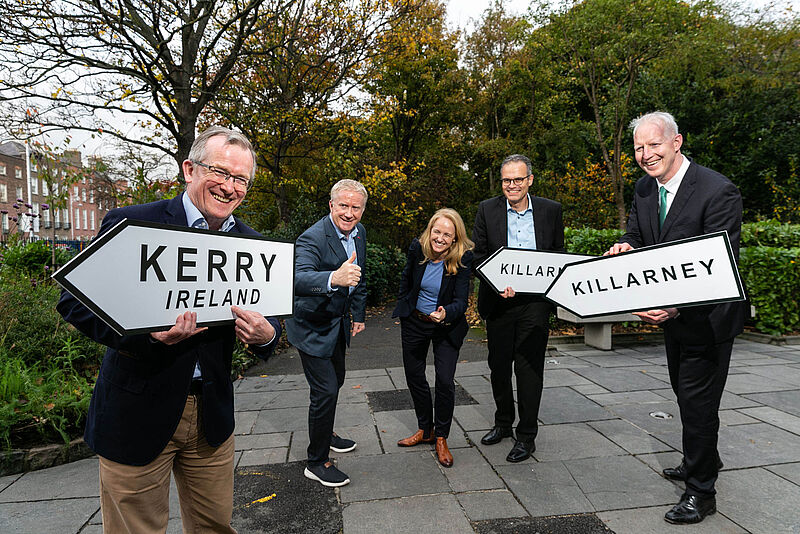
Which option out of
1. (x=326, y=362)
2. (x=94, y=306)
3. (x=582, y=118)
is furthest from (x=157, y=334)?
(x=582, y=118)

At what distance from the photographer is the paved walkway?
9.17 feet

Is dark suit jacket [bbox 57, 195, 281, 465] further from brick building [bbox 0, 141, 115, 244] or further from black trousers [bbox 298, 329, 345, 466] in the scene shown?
brick building [bbox 0, 141, 115, 244]

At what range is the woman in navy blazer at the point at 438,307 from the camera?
3.68 m

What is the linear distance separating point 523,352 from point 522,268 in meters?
0.66

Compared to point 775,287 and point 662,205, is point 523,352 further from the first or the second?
point 775,287

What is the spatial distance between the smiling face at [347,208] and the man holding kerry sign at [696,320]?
70.6 inches

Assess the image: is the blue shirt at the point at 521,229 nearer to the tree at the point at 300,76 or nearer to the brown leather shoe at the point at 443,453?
the brown leather shoe at the point at 443,453

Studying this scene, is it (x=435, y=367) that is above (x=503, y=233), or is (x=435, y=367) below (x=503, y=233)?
below

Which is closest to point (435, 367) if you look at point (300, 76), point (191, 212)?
point (191, 212)

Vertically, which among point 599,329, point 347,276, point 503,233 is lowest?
point 599,329

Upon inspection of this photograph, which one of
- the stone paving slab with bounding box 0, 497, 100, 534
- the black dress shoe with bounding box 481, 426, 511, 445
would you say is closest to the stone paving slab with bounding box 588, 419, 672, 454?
the black dress shoe with bounding box 481, 426, 511, 445

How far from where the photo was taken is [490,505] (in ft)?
9.68

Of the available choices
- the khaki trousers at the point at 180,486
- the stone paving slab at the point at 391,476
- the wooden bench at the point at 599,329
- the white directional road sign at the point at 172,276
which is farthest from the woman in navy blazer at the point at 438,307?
the wooden bench at the point at 599,329

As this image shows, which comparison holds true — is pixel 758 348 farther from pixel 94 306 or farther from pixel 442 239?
pixel 94 306
